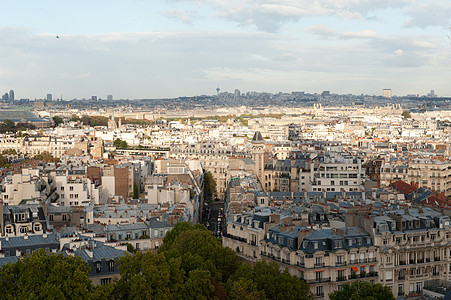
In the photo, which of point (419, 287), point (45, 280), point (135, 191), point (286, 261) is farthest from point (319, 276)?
point (135, 191)

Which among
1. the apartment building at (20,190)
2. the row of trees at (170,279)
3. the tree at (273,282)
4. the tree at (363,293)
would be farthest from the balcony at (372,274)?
the apartment building at (20,190)

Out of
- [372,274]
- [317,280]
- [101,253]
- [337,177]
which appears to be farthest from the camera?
[337,177]

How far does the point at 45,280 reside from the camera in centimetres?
2681

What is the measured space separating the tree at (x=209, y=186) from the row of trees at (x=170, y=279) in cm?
4541

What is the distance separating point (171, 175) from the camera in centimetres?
6838

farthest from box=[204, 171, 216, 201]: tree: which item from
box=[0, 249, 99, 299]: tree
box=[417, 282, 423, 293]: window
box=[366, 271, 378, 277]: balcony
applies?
box=[0, 249, 99, 299]: tree

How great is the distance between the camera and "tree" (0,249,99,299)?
2619cm

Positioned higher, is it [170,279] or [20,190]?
[20,190]

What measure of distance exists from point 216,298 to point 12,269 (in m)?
8.29

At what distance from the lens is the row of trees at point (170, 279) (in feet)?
87.4

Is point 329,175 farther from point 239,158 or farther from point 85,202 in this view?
point 85,202

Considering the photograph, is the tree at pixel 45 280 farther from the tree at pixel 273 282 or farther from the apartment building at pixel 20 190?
the apartment building at pixel 20 190

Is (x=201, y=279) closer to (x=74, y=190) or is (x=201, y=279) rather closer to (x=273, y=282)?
(x=273, y=282)

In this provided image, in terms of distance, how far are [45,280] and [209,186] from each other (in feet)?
190
